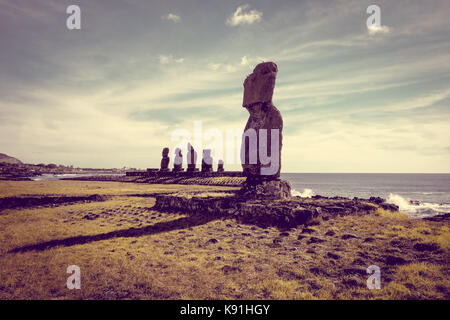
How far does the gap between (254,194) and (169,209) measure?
580cm

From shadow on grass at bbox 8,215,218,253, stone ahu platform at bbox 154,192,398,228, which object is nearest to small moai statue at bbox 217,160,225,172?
stone ahu platform at bbox 154,192,398,228

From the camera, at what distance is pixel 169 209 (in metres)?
15.5

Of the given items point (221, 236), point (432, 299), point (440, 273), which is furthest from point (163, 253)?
point (440, 273)

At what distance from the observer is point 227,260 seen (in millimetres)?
7000

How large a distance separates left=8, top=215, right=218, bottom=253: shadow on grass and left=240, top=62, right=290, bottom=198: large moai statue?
165 inches

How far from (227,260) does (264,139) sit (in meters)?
9.63

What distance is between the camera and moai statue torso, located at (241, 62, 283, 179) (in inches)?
592

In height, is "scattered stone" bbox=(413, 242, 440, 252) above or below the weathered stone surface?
below

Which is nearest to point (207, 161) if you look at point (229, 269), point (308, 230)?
point (308, 230)

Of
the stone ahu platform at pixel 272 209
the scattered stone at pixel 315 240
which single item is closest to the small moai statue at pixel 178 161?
the stone ahu platform at pixel 272 209

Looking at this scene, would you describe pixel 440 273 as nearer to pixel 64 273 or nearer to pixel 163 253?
pixel 163 253

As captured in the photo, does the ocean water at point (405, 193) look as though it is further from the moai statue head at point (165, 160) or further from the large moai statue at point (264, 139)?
the moai statue head at point (165, 160)

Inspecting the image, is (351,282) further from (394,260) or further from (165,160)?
(165,160)

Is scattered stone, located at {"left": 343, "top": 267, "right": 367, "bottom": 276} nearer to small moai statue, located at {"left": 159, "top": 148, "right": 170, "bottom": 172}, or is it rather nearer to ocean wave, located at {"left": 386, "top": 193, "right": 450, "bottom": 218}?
ocean wave, located at {"left": 386, "top": 193, "right": 450, "bottom": 218}
